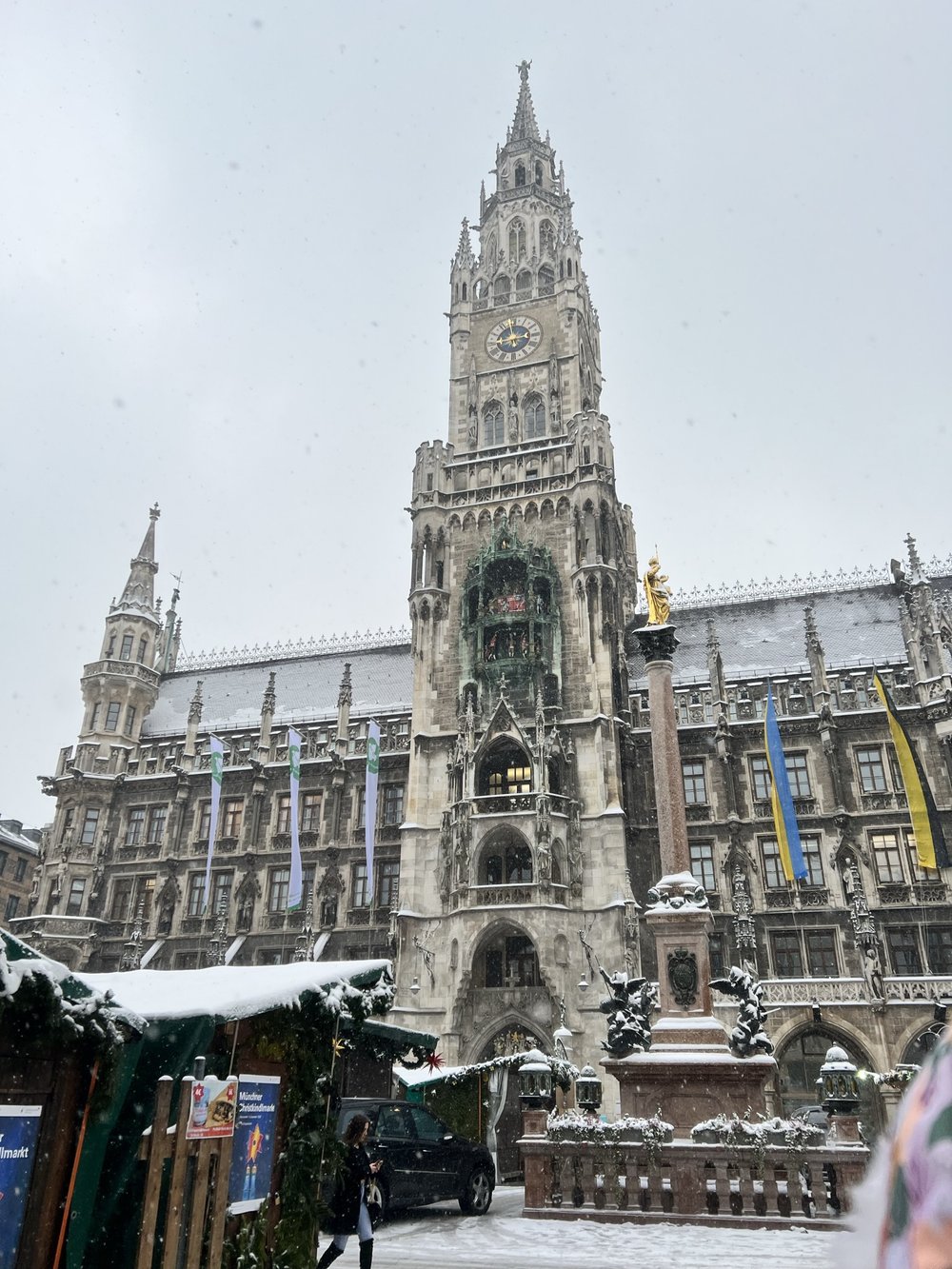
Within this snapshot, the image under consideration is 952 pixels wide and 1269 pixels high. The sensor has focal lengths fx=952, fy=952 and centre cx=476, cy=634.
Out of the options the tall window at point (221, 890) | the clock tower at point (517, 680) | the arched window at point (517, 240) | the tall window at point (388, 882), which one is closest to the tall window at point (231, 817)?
the tall window at point (221, 890)

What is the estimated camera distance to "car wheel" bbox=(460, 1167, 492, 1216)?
617 inches

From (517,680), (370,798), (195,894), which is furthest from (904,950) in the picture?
(195,894)

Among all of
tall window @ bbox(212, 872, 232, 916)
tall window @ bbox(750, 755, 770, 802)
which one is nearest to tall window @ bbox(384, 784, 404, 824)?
tall window @ bbox(212, 872, 232, 916)

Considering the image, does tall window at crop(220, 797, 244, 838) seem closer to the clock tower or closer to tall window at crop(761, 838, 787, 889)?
the clock tower

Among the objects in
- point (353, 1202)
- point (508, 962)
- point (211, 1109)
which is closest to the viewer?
point (211, 1109)

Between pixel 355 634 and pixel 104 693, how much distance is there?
43.2 ft

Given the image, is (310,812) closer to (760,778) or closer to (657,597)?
(760,778)

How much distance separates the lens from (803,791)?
1384 inches

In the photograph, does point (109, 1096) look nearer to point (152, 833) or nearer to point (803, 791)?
point (803, 791)

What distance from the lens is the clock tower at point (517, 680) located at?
105 feet

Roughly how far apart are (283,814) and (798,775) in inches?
833

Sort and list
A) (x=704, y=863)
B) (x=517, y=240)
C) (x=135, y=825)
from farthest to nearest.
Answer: (x=517, y=240), (x=135, y=825), (x=704, y=863)

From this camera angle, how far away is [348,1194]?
9148mm

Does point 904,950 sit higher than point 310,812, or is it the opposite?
point 310,812
